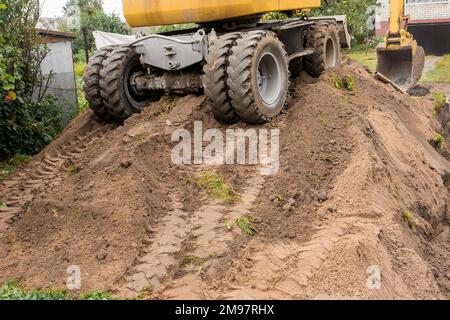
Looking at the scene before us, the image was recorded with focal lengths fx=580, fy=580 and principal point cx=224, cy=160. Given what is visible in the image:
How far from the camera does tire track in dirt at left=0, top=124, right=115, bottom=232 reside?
7502mm

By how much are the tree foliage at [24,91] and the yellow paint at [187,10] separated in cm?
232

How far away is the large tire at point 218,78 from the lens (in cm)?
759

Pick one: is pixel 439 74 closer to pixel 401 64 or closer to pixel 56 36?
pixel 401 64

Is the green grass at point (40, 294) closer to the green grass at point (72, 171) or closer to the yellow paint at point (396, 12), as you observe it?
the green grass at point (72, 171)

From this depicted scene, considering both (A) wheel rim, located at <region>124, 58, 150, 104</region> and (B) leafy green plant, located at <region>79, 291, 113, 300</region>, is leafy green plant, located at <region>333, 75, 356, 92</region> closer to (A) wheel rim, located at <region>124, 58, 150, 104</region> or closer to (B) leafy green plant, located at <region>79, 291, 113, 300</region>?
(A) wheel rim, located at <region>124, 58, 150, 104</region>

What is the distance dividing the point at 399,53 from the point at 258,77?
280 inches

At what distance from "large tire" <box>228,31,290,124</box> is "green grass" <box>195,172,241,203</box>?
1322mm

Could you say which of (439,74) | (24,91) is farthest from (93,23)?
(24,91)

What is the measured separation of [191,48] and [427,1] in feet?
59.1

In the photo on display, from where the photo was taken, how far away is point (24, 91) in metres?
10.4

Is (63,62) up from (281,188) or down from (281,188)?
up

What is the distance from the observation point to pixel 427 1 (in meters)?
23.3
